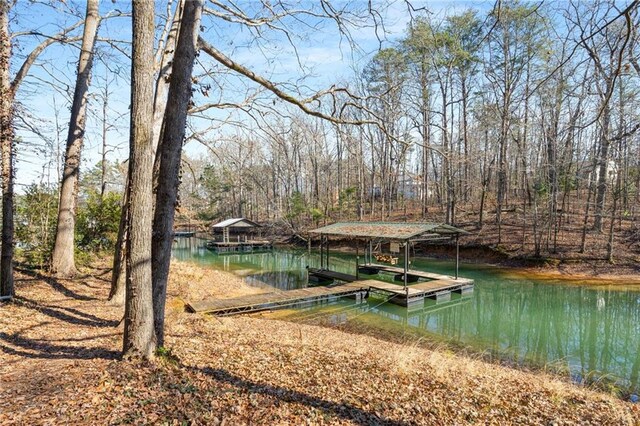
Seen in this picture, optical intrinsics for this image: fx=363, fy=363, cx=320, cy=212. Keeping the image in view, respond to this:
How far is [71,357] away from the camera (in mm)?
4410

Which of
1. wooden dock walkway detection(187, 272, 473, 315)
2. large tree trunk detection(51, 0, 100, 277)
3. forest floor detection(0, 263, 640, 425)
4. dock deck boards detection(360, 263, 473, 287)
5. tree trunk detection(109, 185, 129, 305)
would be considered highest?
large tree trunk detection(51, 0, 100, 277)

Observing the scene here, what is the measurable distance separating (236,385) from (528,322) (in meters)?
11.1

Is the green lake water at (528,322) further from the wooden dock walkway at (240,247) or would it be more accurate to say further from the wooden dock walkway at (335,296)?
the wooden dock walkway at (240,247)

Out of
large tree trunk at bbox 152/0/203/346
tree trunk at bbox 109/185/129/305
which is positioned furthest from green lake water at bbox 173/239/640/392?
large tree trunk at bbox 152/0/203/346

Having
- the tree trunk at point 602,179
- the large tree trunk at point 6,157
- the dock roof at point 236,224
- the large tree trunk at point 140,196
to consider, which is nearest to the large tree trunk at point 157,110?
the large tree trunk at point 6,157

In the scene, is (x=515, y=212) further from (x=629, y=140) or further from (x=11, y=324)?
(x=11, y=324)

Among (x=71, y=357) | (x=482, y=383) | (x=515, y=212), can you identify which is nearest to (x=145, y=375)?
(x=71, y=357)

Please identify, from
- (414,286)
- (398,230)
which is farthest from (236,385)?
(398,230)

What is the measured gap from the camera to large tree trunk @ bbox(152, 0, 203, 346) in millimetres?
4371

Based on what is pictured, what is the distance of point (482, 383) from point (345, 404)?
2.45 m

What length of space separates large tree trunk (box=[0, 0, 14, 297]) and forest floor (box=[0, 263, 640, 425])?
676 mm

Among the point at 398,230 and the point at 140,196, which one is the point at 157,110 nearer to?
the point at 140,196

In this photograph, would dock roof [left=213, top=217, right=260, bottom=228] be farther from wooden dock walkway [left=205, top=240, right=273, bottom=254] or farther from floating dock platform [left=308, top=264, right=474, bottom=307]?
floating dock platform [left=308, top=264, right=474, bottom=307]

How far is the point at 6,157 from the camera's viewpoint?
22.4 feet
